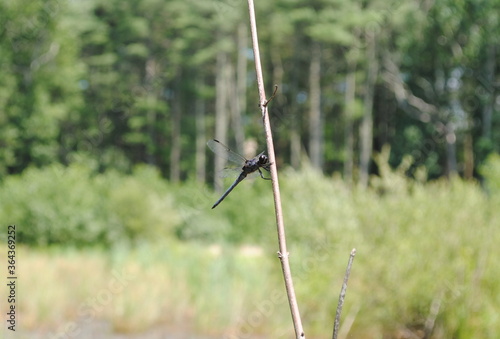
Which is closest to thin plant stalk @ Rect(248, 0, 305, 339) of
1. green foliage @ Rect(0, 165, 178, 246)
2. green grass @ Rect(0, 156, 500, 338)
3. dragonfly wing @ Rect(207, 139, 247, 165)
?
dragonfly wing @ Rect(207, 139, 247, 165)

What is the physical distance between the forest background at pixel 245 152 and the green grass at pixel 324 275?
0.06ft

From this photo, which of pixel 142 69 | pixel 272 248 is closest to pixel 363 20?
pixel 142 69

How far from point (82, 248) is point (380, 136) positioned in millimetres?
11925

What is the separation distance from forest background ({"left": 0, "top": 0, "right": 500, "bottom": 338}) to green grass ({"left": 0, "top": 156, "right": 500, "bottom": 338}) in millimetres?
18

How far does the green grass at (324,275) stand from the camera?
4.95 m

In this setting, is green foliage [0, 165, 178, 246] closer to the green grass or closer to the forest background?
the forest background

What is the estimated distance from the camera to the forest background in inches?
206

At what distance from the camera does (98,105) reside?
19.3 meters

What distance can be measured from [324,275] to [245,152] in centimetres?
261

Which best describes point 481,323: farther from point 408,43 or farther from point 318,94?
point 318,94

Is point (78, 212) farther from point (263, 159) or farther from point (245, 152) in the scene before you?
point (263, 159)

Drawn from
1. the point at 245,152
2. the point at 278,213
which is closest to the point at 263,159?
the point at 278,213

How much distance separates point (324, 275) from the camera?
18.0ft

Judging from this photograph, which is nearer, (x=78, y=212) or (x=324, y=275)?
(x=324, y=275)
